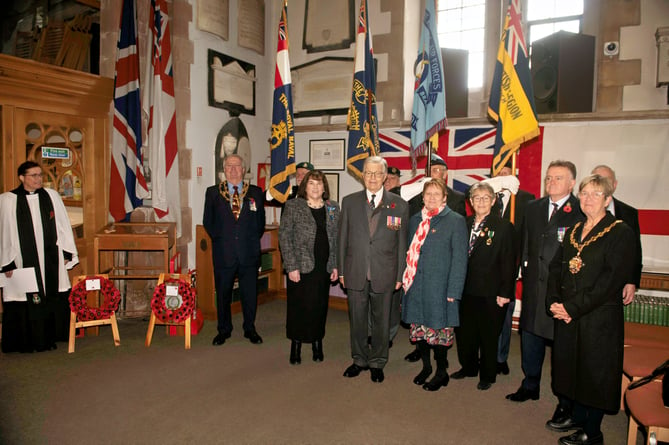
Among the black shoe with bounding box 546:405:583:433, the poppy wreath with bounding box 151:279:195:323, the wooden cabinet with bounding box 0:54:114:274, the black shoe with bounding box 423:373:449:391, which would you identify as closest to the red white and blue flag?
the black shoe with bounding box 423:373:449:391

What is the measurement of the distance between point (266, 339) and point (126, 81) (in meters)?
2.86

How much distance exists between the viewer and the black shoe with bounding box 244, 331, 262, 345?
4.18 meters

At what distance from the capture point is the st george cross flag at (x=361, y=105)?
4361 millimetres

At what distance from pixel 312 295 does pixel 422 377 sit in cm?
95

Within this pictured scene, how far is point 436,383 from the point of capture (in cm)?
323

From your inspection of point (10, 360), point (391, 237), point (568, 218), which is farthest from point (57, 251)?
point (568, 218)

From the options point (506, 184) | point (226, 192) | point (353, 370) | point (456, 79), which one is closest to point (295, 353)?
point (353, 370)

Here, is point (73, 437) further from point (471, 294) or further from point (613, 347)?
point (613, 347)

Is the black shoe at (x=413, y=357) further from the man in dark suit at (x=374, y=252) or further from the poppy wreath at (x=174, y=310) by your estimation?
the poppy wreath at (x=174, y=310)

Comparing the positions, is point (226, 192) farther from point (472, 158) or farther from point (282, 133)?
point (472, 158)

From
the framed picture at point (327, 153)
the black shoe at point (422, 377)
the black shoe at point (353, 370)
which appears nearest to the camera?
the black shoe at point (422, 377)

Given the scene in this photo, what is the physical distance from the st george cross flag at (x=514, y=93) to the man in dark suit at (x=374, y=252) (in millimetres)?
1048

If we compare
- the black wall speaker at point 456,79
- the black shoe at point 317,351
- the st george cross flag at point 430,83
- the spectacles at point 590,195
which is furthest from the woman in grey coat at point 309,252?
the black wall speaker at point 456,79

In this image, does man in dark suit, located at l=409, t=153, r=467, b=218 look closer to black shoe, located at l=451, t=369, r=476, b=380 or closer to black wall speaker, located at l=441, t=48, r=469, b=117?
black shoe, located at l=451, t=369, r=476, b=380
